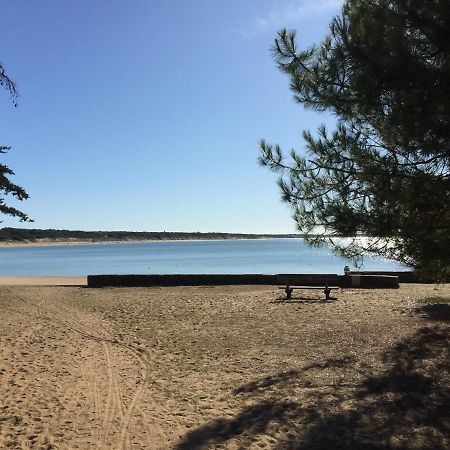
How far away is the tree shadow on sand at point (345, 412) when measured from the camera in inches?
167

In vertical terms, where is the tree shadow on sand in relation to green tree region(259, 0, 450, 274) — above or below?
below

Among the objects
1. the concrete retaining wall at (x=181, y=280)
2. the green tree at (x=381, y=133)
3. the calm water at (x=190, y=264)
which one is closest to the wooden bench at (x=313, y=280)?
the calm water at (x=190, y=264)

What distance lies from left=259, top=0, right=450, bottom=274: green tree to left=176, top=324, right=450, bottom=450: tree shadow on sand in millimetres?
1323

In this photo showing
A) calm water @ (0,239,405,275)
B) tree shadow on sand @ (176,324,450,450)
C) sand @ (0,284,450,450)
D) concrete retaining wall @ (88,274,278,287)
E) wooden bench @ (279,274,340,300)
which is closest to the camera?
tree shadow on sand @ (176,324,450,450)

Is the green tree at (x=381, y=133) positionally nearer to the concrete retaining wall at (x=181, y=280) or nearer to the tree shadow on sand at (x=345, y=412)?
the tree shadow on sand at (x=345, y=412)

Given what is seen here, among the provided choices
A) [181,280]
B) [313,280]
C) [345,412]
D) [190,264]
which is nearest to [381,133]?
[345,412]

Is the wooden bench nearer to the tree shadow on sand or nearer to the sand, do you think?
the sand

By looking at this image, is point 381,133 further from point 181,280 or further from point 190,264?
point 190,264

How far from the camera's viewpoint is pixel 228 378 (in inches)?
241

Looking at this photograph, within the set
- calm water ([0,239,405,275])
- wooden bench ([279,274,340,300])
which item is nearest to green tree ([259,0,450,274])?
calm water ([0,239,405,275])

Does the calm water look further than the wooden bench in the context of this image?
Yes

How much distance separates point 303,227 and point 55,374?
377cm

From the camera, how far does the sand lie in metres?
4.38

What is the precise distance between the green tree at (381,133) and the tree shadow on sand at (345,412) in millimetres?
1323
